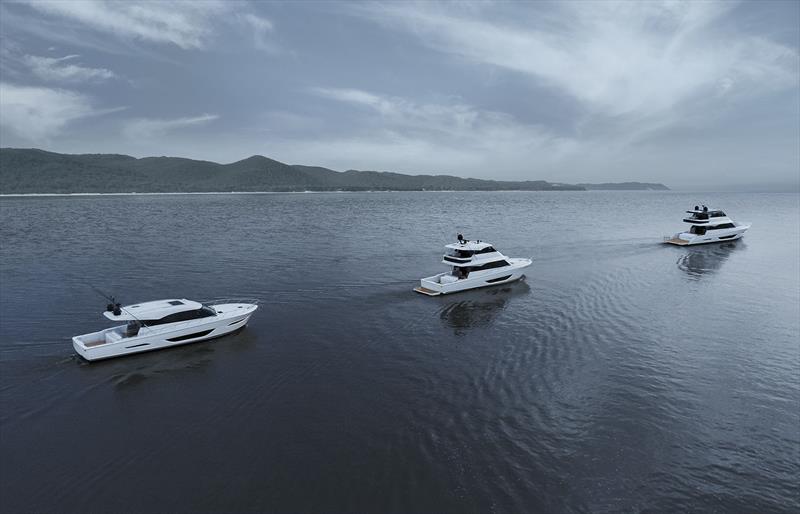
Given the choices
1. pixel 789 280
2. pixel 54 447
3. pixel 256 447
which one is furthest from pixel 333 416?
pixel 789 280

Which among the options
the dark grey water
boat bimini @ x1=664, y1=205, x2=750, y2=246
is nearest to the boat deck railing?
the dark grey water

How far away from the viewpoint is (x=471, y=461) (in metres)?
15.0

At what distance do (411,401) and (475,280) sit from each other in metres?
20.2

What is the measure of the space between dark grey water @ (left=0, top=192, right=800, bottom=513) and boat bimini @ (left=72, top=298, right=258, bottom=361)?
0.91m

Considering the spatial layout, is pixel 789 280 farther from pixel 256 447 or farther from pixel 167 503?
pixel 167 503

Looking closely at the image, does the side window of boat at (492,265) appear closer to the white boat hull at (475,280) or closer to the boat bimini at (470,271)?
the boat bimini at (470,271)

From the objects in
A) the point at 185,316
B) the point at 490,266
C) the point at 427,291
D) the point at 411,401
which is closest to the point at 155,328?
the point at 185,316

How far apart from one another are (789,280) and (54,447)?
5901 cm

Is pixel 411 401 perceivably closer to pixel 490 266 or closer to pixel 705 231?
pixel 490 266

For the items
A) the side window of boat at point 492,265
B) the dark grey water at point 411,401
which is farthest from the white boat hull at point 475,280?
the dark grey water at point 411,401

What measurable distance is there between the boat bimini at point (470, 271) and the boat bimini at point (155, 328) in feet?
51.4

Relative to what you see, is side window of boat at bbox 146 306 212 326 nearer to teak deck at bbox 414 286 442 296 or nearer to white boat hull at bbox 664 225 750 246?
teak deck at bbox 414 286 442 296

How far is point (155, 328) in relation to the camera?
2383 cm

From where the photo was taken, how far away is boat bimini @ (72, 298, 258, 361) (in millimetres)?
22641
